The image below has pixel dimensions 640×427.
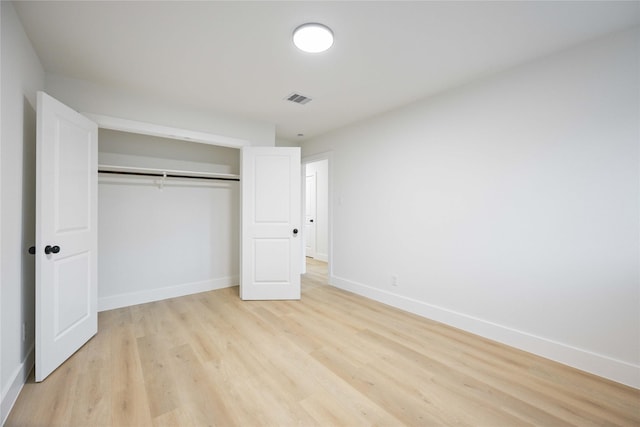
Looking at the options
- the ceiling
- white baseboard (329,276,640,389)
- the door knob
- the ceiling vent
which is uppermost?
the ceiling vent

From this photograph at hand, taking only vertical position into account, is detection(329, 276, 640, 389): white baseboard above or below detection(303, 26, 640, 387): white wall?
below

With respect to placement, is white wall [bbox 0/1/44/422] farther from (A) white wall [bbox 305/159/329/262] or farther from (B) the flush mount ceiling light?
(A) white wall [bbox 305/159/329/262]

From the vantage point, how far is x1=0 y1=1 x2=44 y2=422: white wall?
1623 millimetres

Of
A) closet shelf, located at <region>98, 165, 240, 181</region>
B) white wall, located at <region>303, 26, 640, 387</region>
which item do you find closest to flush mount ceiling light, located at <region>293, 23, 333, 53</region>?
white wall, located at <region>303, 26, 640, 387</region>

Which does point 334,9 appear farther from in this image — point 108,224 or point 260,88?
point 108,224

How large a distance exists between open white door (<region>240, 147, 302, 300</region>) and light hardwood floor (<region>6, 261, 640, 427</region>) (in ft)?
2.71

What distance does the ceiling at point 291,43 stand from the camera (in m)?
1.75

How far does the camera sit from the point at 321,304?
3.51 meters

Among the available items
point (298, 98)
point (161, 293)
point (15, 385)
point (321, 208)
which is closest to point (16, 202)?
point (15, 385)

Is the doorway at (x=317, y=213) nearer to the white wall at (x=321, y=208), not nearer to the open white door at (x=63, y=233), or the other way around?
the white wall at (x=321, y=208)

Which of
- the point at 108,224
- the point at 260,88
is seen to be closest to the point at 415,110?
the point at 260,88

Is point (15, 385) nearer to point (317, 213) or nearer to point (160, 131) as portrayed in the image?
point (160, 131)

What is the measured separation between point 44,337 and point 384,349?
2.59 metres

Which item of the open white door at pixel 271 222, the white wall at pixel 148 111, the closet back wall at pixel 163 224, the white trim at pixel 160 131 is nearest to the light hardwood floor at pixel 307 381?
the closet back wall at pixel 163 224
